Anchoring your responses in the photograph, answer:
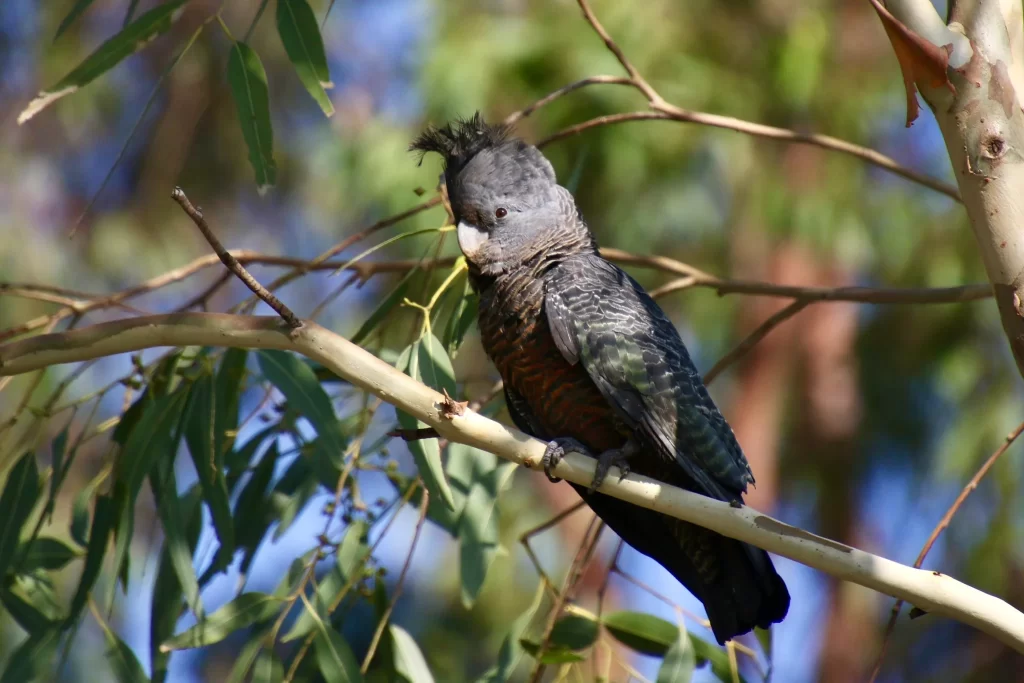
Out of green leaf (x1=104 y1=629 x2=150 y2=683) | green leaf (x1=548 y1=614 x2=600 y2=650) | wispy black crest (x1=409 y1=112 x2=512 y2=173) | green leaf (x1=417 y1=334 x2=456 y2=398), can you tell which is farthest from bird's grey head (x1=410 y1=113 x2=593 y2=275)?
green leaf (x1=104 y1=629 x2=150 y2=683)

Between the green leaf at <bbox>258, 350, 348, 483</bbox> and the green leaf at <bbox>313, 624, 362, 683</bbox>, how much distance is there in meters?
0.40

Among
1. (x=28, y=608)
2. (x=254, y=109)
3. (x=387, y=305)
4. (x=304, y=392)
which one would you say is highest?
(x=254, y=109)

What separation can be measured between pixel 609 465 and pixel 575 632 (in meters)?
0.68

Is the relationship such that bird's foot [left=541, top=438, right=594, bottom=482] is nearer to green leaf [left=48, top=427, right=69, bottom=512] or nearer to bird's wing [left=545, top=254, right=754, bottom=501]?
bird's wing [left=545, top=254, right=754, bottom=501]

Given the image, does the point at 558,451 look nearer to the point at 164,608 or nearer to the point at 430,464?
the point at 430,464

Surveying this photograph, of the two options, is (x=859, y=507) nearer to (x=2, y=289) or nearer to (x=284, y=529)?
(x=284, y=529)

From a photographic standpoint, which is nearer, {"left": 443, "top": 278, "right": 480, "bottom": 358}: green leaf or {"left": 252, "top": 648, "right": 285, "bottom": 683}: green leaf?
{"left": 252, "top": 648, "right": 285, "bottom": 683}: green leaf

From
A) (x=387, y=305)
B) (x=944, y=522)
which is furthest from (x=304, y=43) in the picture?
(x=944, y=522)

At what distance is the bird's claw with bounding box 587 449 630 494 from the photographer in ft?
6.34

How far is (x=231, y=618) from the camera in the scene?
2.41m

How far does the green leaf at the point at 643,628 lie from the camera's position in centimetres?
261

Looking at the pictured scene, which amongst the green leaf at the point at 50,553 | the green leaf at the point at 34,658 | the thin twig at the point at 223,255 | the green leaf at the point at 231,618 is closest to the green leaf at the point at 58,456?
the green leaf at the point at 50,553

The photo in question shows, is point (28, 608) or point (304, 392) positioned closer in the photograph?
point (304, 392)

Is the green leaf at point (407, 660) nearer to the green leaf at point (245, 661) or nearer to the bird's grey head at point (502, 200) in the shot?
the green leaf at point (245, 661)
